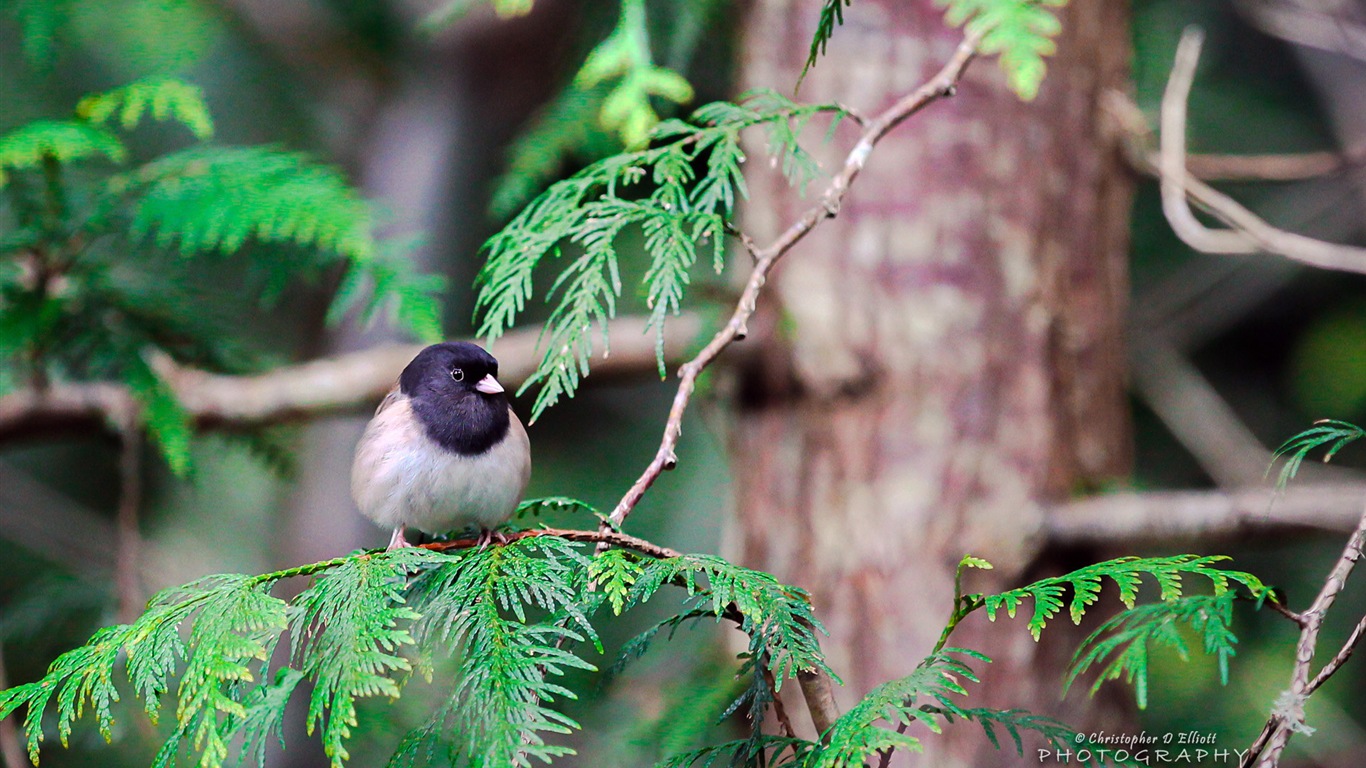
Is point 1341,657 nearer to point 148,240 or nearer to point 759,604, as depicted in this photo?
point 759,604

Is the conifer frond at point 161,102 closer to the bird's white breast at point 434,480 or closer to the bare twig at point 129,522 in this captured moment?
the bird's white breast at point 434,480

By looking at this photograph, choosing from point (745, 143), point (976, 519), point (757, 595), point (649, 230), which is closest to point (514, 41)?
point (745, 143)

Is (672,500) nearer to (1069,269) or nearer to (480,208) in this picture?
(480,208)

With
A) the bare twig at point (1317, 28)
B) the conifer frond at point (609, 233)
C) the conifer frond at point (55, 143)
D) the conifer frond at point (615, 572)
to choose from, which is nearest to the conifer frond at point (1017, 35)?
the conifer frond at point (609, 233)

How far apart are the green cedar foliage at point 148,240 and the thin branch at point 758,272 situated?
42.2 inches

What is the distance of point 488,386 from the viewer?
6.27 ft

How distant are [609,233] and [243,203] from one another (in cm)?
116

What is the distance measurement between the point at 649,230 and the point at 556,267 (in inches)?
112

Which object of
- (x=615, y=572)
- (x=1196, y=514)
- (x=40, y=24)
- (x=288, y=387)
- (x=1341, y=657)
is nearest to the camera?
(x=1341, y=657)

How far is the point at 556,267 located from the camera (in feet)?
13.4

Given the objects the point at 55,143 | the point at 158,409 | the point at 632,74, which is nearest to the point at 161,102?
the point at 55,143

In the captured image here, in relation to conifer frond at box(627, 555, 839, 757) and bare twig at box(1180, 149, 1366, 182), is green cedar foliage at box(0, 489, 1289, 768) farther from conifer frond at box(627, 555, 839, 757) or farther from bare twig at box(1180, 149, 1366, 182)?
bare twig at box(1180, 149, 1366, 182)

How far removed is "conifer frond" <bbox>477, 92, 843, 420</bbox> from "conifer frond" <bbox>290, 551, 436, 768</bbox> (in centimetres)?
25

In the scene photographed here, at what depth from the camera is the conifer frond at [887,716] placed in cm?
94
